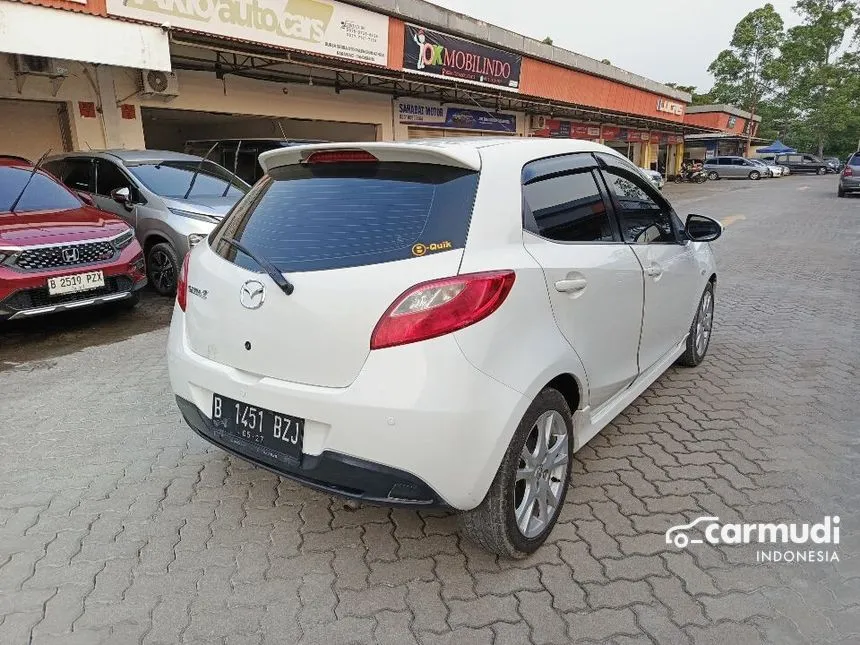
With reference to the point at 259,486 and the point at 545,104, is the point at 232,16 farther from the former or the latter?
the point at 545,104

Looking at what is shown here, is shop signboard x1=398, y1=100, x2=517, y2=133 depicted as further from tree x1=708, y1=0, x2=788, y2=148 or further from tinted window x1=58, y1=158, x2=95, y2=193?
tree x1=708, y1=0, x2=788, y2=148

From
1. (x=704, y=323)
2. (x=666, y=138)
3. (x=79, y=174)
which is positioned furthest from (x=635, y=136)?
(x=704, y=323)

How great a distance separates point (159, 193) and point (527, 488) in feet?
20.3

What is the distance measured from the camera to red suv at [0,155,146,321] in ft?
16.3

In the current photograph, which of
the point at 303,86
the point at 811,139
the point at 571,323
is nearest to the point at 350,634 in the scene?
the point at 571,323

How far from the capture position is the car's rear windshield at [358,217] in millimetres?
2178

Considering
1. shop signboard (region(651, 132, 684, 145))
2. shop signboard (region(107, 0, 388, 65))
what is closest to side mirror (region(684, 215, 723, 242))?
shop signboard (region(107, 0, 388, 65))

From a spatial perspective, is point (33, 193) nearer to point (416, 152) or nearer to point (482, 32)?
point (416, 152)

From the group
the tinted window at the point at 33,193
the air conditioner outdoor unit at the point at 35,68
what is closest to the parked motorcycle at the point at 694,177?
the air conditioner outdoor unit at the point at 35,68

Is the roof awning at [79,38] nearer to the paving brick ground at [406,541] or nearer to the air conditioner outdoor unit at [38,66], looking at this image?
the air conditioner outdoor unit at [38,66]

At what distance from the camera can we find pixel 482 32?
49.9 feet

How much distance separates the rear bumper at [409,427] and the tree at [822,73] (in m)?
68.2

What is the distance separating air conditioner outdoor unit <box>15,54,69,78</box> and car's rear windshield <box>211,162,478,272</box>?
8.64m

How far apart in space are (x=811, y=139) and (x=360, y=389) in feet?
245
